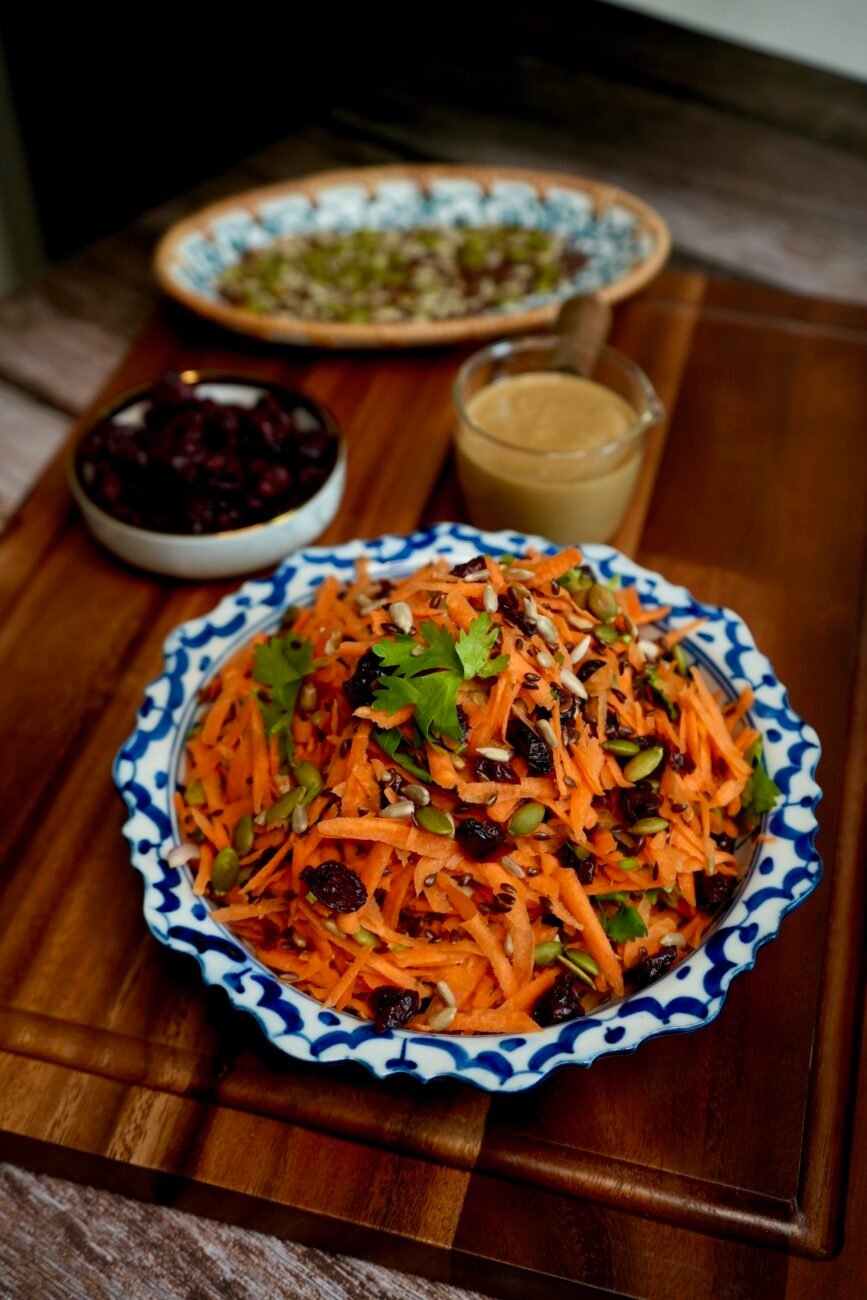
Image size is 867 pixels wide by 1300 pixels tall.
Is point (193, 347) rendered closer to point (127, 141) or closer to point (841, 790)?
point (127, 141)

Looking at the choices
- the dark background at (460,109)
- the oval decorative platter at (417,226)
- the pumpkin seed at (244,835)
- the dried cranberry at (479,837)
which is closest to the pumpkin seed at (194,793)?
the pumpkin seed at (244,835)

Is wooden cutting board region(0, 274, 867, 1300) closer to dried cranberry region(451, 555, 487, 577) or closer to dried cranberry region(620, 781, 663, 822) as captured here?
dried cranberry region(620, 781, 663, 822)

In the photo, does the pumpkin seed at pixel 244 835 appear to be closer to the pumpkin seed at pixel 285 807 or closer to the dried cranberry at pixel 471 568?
the pumpkin seed at pixel 285 807

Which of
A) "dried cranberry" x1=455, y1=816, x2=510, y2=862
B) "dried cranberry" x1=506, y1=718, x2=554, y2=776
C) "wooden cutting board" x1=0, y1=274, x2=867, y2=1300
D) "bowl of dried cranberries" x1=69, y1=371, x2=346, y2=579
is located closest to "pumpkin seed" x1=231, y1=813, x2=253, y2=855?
"wooden cutting board" x1=0, y1=274, x2=867, y2=1300

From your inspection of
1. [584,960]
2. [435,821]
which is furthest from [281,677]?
[584,960]

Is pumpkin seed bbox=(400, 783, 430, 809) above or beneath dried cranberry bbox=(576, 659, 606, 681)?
beneath

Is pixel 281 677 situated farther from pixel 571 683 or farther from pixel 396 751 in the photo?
pixel 571 683
